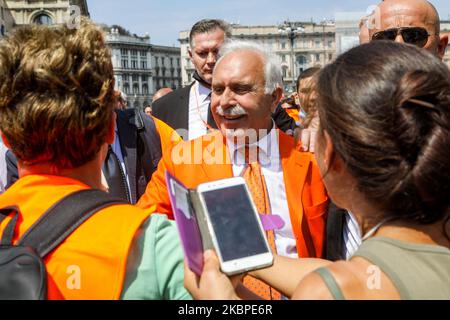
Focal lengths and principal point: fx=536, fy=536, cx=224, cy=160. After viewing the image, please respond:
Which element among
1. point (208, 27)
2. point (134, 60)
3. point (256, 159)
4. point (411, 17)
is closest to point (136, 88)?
point (134, 60)

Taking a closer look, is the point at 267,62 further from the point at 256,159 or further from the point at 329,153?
the point at 329,153

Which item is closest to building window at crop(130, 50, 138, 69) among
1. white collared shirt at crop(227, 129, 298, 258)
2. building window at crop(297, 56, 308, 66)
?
building window at crop(297, 56, 308, 66)

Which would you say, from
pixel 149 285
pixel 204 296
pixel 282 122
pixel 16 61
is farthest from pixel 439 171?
pixel 282 122

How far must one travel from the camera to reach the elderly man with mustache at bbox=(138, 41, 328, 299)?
2658 mm

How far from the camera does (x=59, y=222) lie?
1.37 m

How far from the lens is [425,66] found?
1.43 meters

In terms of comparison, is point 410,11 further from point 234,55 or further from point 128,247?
point 128,247

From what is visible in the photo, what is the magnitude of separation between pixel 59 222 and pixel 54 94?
1.18 feet

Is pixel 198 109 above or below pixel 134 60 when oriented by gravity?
below

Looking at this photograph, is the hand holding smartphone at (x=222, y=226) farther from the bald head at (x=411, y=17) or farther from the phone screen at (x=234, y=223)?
the bald head at (x=411, y=17)

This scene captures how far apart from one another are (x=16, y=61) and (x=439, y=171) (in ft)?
3.81

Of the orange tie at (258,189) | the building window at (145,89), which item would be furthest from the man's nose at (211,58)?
the building window at (145,89)

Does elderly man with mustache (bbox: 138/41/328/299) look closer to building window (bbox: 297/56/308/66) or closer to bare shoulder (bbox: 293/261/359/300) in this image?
bare shoulder (bbox: 293/261/359/300)

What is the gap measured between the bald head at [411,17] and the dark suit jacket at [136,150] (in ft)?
4.88
